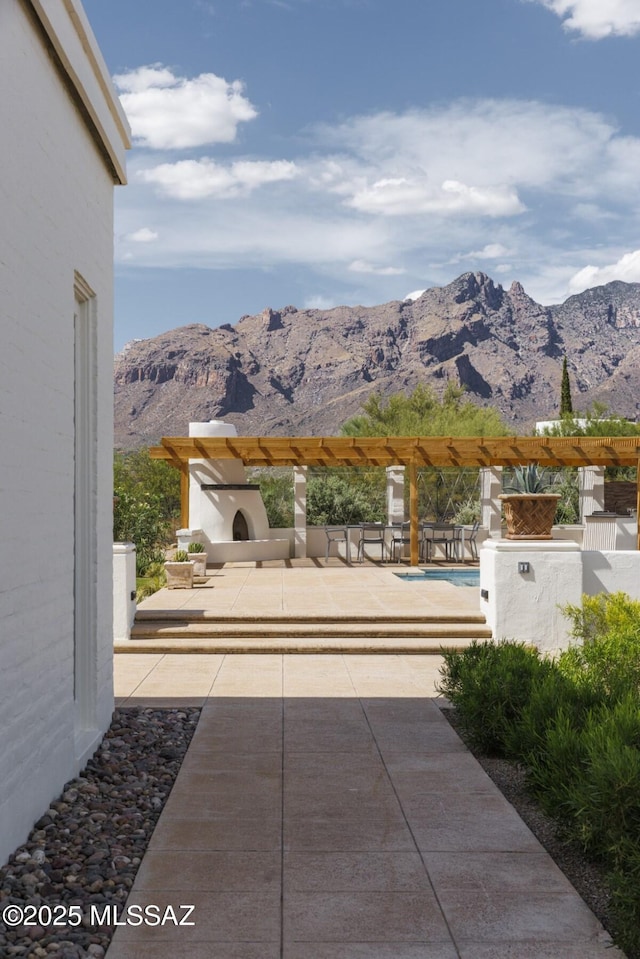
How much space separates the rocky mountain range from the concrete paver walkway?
57.5m

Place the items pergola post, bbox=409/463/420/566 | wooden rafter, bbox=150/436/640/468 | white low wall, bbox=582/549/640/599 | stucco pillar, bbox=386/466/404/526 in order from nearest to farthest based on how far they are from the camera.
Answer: white low wall, bbox=582/549/640/599 → pergola post, bbox=409/463/420/566 → wooden rafter, bbox=150/436/640/468 → stucco pillar, bbox=386/466/404/526

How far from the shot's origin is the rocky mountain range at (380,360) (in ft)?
233

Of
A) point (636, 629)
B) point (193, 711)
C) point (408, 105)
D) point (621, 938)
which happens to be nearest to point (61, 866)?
point (621, 938)

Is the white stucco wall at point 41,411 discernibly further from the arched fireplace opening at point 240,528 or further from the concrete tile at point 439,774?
the arched fireplace opening at point 240,528

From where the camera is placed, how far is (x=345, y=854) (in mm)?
3820

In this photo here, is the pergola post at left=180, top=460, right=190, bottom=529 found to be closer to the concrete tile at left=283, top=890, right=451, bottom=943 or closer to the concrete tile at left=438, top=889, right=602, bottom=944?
the concrete tile at left=283, top=890, right=451, bottom=943

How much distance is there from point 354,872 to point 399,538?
47.0ft

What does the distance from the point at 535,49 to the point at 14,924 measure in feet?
72.7

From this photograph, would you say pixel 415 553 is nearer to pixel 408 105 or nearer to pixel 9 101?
pixel 9 101

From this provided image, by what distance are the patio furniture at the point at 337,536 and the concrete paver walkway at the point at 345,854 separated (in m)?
11.2

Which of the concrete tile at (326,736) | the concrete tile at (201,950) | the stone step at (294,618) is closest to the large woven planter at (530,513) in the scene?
the stone step at (294,618)

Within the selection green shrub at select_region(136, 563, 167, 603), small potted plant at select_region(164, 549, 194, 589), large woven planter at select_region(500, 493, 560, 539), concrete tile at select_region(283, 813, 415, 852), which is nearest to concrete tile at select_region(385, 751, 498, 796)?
concrete tile at select_region(283, 813, 415, 852)

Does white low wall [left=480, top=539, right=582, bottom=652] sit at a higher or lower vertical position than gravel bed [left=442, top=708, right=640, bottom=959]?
higher

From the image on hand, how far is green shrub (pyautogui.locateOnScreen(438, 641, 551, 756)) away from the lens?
17.5ft
